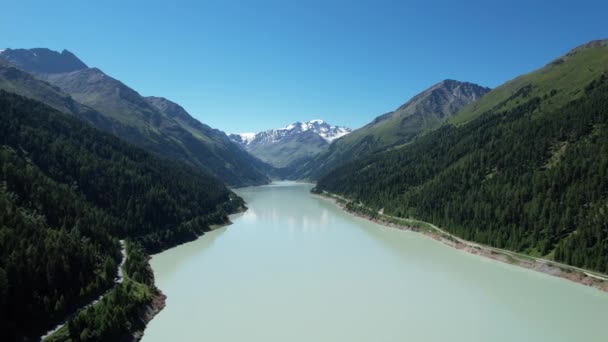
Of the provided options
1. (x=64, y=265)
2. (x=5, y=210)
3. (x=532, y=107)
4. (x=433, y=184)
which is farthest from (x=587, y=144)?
(x=5, y=210)

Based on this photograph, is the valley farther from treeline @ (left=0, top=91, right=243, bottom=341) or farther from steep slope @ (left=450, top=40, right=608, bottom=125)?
steep slope @ (left=450, top=40, right=608, bottom=125)

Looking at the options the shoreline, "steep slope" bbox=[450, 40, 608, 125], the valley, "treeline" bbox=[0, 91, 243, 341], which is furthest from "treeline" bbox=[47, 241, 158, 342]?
"steep slope" bbox=[450, 40, 608, 125]

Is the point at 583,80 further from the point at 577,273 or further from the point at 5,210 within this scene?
the point at 5,210

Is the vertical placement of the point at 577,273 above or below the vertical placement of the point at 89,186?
above

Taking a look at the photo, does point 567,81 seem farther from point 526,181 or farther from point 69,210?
point 69,210

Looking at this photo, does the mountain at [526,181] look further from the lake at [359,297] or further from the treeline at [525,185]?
the lake at [359,297]

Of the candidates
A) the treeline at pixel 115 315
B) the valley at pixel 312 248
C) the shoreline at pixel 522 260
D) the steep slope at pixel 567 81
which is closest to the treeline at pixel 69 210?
the valley at pixel 312 248
